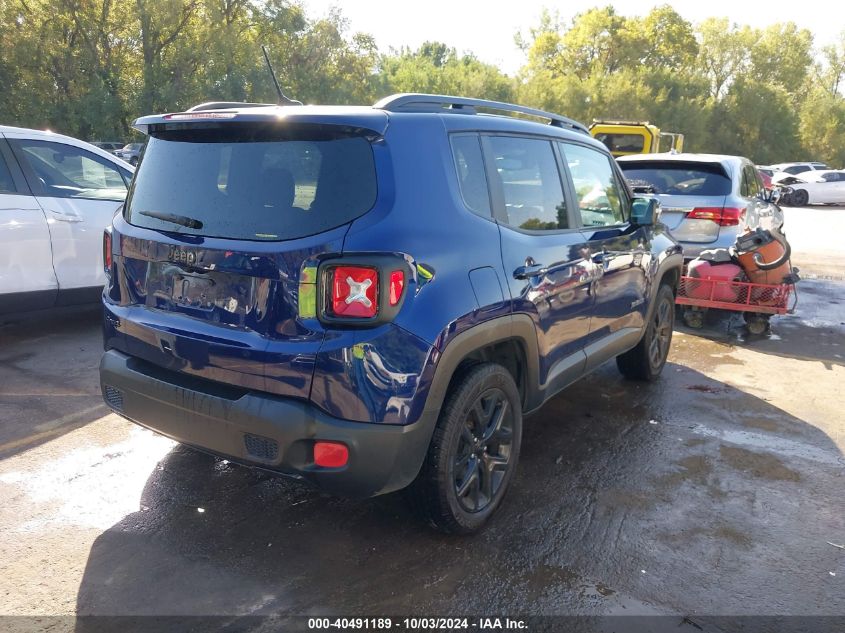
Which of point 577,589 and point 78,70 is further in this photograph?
point 78,70

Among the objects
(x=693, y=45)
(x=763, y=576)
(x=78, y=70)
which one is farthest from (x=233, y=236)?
(x=693, y=45)

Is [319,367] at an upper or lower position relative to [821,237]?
upper

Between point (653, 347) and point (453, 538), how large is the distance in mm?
3047

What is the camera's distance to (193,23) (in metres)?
34.9

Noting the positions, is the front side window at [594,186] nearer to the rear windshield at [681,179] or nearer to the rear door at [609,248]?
the rear door at [609,248]

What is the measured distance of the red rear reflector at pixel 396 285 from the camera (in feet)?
8.58

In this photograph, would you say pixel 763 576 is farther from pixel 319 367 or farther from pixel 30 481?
pixel 30 481

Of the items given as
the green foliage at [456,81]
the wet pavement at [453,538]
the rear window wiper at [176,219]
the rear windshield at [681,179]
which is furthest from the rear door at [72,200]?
the green foliage at [456,81]

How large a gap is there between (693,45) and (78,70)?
4731 centimetres

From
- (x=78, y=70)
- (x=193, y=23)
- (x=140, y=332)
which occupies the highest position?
A: (x=193, y=23)

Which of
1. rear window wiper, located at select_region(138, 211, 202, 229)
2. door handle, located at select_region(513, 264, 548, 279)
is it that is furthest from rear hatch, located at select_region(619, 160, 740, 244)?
rear window wiper, located at select_region(138, 211, 202, 229)

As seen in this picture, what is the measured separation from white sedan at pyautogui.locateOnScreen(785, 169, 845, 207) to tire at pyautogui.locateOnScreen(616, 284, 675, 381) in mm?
25111

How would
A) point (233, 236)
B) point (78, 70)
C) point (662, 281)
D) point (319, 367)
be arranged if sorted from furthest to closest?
point (78, 70), point (662, 281), point (233, 236), point (319, 367)

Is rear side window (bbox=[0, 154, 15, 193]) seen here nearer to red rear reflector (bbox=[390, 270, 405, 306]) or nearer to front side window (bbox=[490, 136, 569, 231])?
front side window (bbox=[490, 136, 569, 231])
